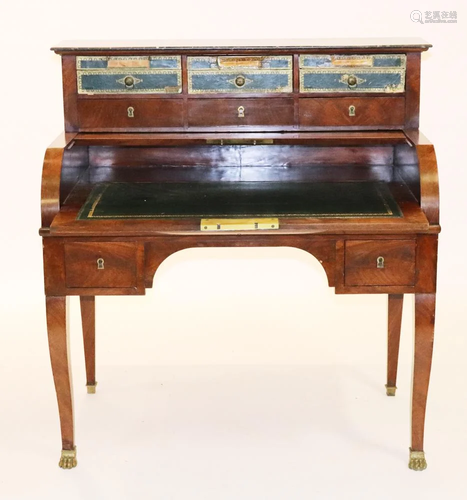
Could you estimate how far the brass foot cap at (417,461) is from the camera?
4.62 m

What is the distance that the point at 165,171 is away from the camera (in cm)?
494

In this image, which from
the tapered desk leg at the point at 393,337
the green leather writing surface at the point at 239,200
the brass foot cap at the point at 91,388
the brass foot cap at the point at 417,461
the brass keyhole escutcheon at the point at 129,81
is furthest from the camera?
the brass foot cap at the point at 91,388

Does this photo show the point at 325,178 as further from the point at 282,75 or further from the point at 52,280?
the point at 52,280

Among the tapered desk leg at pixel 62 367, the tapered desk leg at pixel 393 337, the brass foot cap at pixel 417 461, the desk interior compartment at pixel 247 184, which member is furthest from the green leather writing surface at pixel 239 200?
the brass foot cap at pixel 417 461

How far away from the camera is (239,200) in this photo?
4.57m

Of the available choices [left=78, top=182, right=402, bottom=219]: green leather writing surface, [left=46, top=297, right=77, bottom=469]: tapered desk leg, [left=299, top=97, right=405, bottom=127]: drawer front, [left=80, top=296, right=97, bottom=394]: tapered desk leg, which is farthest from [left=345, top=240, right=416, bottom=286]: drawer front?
[left=80, top=296, right=97, bottom=394]: tapered desk leg

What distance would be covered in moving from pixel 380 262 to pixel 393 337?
2.95ft

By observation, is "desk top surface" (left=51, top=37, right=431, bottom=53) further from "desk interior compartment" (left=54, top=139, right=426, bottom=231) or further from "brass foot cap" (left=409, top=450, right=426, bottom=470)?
"brass foot cap" (left=409, top=450, right=426, bottom=470)

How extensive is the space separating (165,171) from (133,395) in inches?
38.3

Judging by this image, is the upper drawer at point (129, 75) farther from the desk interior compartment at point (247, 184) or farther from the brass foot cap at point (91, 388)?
the brass foot cap at point (91, 388)

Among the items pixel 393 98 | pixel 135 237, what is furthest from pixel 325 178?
pixel 135 237

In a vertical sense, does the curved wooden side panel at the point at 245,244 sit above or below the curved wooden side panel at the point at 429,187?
below

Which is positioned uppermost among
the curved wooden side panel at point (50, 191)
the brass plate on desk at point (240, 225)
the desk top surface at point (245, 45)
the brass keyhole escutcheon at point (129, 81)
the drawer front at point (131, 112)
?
the desk top surface at point (245, 45)

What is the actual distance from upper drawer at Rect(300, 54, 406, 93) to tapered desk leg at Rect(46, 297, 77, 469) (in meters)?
1.22
